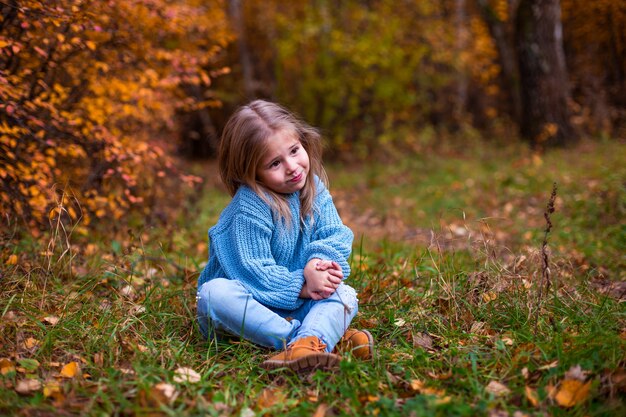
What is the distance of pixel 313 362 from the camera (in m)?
2.36

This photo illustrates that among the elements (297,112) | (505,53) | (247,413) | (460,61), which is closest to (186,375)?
(247,413)

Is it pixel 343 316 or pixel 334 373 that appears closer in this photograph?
pixel 334 373

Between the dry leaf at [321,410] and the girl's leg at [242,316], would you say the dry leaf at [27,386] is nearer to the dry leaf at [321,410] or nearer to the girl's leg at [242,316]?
the girl's leg at [242,316]

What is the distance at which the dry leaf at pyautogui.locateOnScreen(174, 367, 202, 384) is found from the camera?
229 cm

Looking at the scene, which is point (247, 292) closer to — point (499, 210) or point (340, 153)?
point (499, 210)

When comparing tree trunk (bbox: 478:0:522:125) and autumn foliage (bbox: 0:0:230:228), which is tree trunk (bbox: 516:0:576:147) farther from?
autumn foliage (bbox: 0:0:230:228)

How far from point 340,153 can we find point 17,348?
8.69 metres

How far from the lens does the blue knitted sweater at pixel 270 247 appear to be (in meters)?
2.75

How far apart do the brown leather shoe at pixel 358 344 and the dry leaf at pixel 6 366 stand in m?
1.32

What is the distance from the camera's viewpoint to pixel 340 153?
35.7 ft

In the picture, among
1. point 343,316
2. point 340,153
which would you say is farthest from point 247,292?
point 340,153

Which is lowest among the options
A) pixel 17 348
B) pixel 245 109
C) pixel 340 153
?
pixel 340 153

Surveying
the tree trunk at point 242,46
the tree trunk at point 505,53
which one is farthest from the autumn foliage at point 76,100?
the tree trunk at point 505,53

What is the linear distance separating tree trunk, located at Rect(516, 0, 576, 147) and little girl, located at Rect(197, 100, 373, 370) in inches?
277
